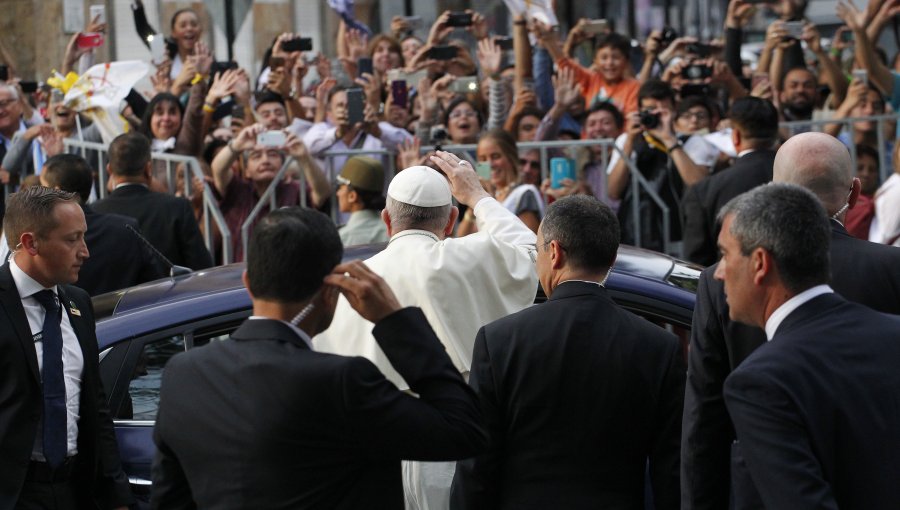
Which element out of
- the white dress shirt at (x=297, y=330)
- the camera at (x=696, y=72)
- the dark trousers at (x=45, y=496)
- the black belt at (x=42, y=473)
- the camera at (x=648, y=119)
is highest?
the camera at (x=696, y=72)

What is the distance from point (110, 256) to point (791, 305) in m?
4.28

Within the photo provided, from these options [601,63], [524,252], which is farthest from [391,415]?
[601,63]

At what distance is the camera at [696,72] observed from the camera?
35.0 feet

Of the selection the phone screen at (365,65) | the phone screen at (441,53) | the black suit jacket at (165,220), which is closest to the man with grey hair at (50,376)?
the black suit jacket at (165,220)

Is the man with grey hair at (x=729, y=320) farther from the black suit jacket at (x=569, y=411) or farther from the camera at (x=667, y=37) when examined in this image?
the camera at (x=667, y=37)

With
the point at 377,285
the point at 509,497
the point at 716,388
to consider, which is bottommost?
the point at 509,497

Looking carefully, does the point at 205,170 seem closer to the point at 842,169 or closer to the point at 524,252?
the point at 524,252

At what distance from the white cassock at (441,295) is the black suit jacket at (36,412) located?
2.46ft

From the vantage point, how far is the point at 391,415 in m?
2.96

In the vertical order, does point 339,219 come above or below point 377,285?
below

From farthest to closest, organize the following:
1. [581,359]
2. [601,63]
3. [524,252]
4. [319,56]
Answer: [319,56], [601,63], [524,252], [581,359]

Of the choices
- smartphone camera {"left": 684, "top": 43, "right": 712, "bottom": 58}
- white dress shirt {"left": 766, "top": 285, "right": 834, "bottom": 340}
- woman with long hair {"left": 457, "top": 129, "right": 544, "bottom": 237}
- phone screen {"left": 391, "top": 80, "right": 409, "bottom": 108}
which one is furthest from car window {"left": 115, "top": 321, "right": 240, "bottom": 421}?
smartphone camera {"left": 684, "top": 43, "right": 712, "bottom": 58}

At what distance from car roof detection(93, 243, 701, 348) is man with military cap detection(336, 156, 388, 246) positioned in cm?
219

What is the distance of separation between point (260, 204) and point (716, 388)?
17.6ft
